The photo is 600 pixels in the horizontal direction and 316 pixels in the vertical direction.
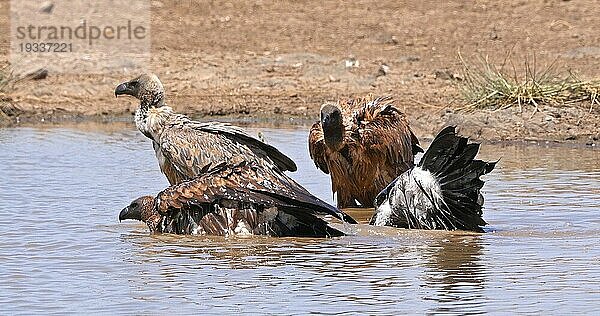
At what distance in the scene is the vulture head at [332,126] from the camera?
8.92 meters

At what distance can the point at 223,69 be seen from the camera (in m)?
17.7

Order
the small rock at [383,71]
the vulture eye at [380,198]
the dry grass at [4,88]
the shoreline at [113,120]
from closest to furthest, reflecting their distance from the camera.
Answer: the vulture eye at [380,198], the shoreline at [113,120], the dry grass at [4,88], the small rock at [383,71]

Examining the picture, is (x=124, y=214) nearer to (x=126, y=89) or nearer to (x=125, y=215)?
(x=125, y=215)

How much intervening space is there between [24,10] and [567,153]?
11.8 m

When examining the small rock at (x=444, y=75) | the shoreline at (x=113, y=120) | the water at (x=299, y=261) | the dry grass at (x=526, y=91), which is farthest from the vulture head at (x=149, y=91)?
the small rock at (x=444, y=75)

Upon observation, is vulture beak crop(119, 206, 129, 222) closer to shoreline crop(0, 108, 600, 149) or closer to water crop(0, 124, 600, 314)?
water crop(0, 124, 600, 314)

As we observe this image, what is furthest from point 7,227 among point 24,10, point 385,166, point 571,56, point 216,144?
point 24,10

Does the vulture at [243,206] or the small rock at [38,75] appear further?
the small rock at [38,75]

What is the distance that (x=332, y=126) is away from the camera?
29.5ft

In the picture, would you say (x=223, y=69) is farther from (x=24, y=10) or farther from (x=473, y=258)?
(x=473, y=258)

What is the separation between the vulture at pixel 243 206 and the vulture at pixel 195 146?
919 mm

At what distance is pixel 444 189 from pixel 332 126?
118cm

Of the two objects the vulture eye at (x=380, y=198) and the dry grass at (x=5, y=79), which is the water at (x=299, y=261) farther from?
the dry grass at (x=5, y=79)

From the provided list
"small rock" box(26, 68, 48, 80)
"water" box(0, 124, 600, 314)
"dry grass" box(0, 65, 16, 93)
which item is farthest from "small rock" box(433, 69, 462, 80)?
A: "water" box(0, 124, 600, 314)
